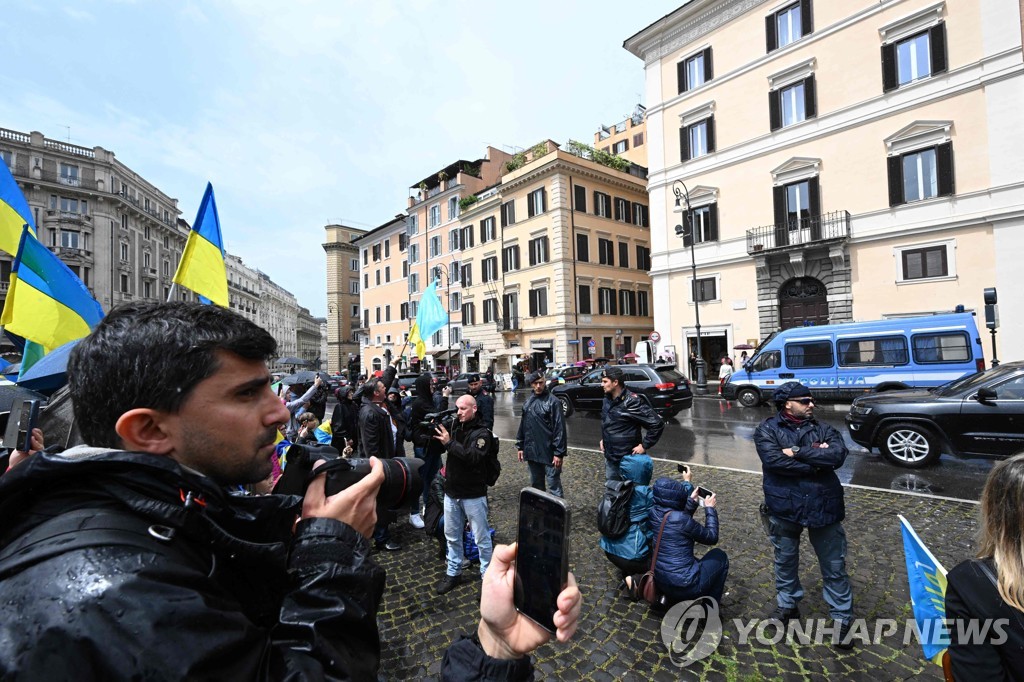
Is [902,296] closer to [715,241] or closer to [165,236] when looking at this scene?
[715,241]

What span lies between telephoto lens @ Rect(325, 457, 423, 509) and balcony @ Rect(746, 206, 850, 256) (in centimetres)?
2344

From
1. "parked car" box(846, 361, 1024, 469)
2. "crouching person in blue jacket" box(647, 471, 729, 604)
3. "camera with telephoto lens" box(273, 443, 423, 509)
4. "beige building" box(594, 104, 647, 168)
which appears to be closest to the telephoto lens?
"camera with telephoto lens" box(273, 443, 423, 509)

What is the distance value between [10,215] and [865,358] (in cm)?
1806

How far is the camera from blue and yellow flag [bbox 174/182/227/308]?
5348 millimetres

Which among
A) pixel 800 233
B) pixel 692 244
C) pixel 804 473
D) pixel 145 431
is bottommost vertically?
pixel 804 473

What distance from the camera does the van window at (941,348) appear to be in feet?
40.2

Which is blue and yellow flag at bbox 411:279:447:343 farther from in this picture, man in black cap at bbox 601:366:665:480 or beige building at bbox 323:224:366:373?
beige building at bbox 323:224:366:373

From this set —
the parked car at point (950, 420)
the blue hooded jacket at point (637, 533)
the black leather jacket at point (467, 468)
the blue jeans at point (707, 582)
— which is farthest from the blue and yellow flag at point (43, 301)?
the parked car at point (950, 420)

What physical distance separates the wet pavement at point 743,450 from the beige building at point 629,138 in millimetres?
37345

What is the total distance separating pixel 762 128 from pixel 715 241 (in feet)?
18.5

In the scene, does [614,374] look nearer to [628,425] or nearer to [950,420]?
[628,425]

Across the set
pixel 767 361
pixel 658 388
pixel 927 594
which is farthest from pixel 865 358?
pixel 927 594

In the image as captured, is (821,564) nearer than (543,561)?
No

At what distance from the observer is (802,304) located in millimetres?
21516
